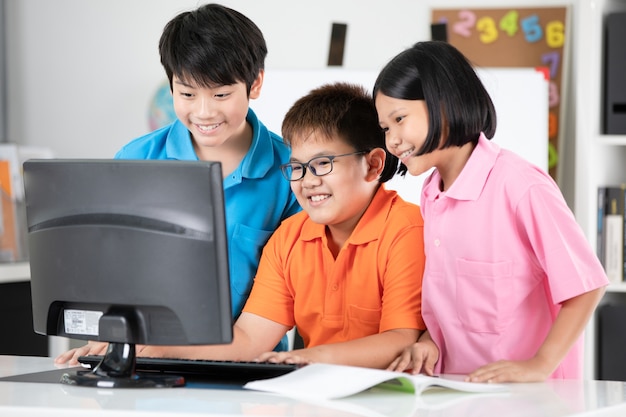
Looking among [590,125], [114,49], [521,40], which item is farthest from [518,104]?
[114,49]

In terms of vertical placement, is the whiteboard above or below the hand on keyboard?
above

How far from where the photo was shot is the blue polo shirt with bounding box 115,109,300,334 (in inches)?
70.7

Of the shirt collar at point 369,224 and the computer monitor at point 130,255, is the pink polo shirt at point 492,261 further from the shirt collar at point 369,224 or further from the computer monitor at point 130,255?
the computer monitor at point 130,255

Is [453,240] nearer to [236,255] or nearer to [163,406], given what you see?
[236,255]

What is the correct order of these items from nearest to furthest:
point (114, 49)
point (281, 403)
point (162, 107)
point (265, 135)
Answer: point (281, 403) → point (265, 135) → point (162, 107) → point (114, 49)

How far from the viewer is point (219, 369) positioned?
1.23 metres

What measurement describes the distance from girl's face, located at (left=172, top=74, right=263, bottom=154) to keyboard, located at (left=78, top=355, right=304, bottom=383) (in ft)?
1.85

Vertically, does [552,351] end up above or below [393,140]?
below

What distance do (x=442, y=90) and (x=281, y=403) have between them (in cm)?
65

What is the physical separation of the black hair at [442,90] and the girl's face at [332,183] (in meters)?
0.16

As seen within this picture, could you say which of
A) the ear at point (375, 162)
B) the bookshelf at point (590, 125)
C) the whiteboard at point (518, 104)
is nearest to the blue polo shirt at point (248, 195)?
the ear at point (375, 162)

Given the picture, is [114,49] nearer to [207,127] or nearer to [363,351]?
[207,127]

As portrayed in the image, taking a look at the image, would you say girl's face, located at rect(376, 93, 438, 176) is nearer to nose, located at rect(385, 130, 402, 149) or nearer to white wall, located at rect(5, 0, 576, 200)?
nose, located at rect(385, 130, 402, 149)

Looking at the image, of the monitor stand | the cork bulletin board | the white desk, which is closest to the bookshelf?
the cork bulletin board
